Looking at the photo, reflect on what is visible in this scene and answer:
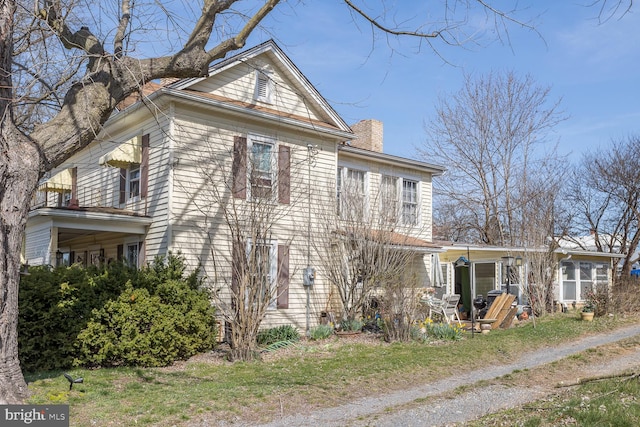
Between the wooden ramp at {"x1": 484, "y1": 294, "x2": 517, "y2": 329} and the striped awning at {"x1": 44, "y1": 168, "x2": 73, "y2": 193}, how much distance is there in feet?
42.0

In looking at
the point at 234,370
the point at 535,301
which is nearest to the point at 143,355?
the point at 234,370

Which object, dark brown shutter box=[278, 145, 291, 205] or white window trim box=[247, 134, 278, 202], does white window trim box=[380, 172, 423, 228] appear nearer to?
dark brown shutter box=[278, 145, 291, 205]

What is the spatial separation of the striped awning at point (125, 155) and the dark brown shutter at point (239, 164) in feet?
7.74

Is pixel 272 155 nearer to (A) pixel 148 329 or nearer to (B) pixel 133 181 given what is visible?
(B) pixel 133 181

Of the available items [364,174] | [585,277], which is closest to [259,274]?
[364,174]

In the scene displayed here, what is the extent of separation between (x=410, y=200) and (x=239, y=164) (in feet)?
23.8

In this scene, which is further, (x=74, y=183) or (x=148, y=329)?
(x=74, y=183)

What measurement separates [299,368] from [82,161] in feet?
35.7

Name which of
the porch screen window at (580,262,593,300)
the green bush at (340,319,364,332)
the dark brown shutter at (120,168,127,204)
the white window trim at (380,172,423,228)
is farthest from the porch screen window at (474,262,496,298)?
the dark brown shutter at (120,168,127,204)

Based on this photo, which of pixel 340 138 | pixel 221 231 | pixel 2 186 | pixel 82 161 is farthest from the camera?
pixel 82 161

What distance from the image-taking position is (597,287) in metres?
17.8

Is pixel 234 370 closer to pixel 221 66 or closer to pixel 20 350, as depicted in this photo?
pixel 20 350

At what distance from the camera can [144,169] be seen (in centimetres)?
1388

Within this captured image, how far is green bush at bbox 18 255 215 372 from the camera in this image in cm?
941
